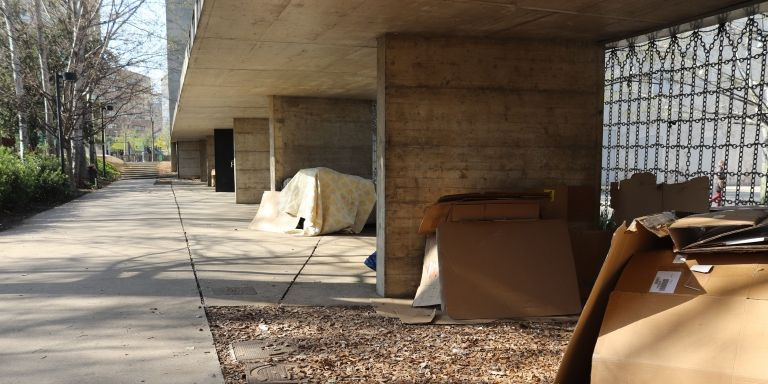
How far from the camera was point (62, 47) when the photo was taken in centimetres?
2022

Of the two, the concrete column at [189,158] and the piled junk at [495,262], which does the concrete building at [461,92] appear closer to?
the piled junk at [495,262]

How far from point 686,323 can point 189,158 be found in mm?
37872

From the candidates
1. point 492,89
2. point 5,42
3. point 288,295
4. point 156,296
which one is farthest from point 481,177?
point 5,42

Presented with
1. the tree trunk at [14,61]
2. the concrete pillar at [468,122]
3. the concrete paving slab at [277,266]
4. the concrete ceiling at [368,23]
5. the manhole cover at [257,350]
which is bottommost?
the concrete paving slab at [277,266]

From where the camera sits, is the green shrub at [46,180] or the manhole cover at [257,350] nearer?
the manhole cover at [257,350]

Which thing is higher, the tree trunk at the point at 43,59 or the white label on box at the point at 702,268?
the tree trunk at the point at 43,59

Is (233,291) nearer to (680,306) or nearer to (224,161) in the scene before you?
(680,306)

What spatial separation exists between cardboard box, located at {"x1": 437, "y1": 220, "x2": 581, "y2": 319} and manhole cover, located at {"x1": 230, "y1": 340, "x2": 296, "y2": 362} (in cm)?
160

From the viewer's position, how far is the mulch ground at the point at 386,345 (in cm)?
365

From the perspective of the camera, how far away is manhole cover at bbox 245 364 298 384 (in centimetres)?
345

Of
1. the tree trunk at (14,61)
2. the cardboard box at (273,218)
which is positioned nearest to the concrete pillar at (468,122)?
the cardboard box at (273,218)

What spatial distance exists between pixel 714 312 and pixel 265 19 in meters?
4.14

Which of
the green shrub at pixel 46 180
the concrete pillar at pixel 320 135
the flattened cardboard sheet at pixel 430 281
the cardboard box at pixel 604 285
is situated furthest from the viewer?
the green shrub at pixel 46 180

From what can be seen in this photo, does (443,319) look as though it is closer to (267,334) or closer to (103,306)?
(267,334)
